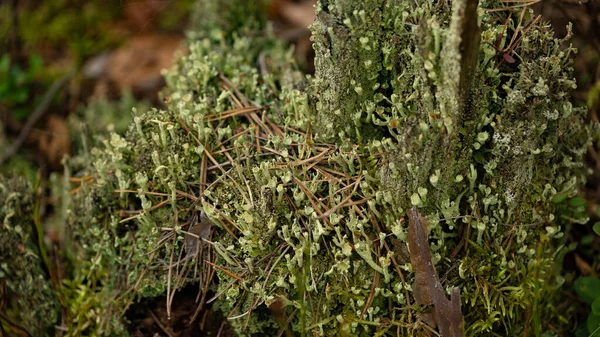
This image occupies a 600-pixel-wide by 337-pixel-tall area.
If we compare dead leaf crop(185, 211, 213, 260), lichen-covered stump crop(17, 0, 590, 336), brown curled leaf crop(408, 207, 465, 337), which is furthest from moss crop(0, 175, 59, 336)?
brown curled leaf crop(408, 207, 465, 337)

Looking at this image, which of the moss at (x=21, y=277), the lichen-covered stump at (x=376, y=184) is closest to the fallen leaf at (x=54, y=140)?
the moss at (x=21, y=277)

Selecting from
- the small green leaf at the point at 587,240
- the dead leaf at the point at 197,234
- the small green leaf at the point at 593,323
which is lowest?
the small green leaf at the point at 587,240

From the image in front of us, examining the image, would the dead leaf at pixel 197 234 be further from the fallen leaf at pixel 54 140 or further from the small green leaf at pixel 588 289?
the fallen leaf at pixel 54 140

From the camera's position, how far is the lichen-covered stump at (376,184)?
7.05ft

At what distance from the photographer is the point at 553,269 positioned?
101 inches

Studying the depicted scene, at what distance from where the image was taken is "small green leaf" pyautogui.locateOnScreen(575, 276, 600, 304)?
2473 millimetres

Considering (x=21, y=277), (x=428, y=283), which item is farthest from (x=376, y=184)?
(x=21, y=277)

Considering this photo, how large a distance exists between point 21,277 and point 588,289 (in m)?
2.66

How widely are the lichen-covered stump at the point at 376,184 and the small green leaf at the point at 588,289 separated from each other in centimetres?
9

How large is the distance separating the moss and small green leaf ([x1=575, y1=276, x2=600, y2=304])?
2487 mm

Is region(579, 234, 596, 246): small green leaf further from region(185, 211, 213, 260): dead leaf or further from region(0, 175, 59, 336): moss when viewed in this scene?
region(0, 175, 59, 336): moss

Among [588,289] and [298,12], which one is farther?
[298,12]

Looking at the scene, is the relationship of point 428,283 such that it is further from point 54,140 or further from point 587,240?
point 54,140

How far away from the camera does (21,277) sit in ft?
9.11
